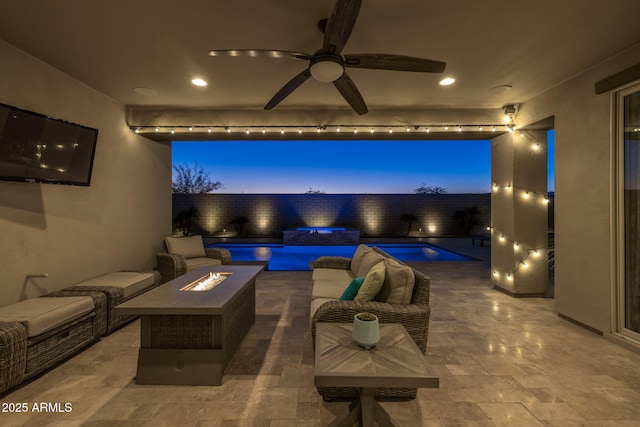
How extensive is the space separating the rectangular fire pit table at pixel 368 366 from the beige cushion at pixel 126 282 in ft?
7.89

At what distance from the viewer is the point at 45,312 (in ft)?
6.95

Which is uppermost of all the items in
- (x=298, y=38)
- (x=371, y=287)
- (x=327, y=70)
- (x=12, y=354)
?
(x=298, y=38)

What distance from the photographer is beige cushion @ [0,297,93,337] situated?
200 centimetres

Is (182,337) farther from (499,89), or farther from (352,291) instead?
(499,89)

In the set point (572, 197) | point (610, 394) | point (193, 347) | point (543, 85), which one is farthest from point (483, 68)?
point (193, 347)

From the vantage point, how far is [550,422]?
1.63 metres

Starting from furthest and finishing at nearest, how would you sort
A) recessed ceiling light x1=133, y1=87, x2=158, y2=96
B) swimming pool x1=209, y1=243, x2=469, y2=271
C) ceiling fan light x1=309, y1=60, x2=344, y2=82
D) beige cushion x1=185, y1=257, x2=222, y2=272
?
swimming pool x1=209, y1=243, x2=469, y2=271
beige cushion x1=185, y1=257, x2=222, y2=272
recessed ceiling light x1=133, y1=87, x2=158, y2=96
ceiling fan light x1=309, y1=60, x2=344, y2=82

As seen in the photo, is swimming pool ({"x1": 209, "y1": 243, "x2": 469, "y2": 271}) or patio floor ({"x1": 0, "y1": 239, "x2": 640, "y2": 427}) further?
swimming pool ({"x1": 209, "y1": 243, "x2": 469, "y2": 271})

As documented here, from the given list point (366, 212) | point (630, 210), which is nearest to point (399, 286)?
point (630, 210)

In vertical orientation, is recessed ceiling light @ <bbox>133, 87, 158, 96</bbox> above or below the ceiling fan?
above

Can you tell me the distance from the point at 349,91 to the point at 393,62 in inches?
18.9

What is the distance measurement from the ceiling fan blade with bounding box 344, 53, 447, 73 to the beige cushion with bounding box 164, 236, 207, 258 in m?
3.81

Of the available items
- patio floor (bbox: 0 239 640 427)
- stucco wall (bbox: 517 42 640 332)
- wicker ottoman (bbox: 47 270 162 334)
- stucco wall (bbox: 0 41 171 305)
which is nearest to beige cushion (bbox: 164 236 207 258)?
stucco wall (bbox: 0 41 171 305)

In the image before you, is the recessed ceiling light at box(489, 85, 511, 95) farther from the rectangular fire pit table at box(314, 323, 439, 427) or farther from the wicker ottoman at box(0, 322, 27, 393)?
the wicker ottoman at box(0, 322, 27, 393)
